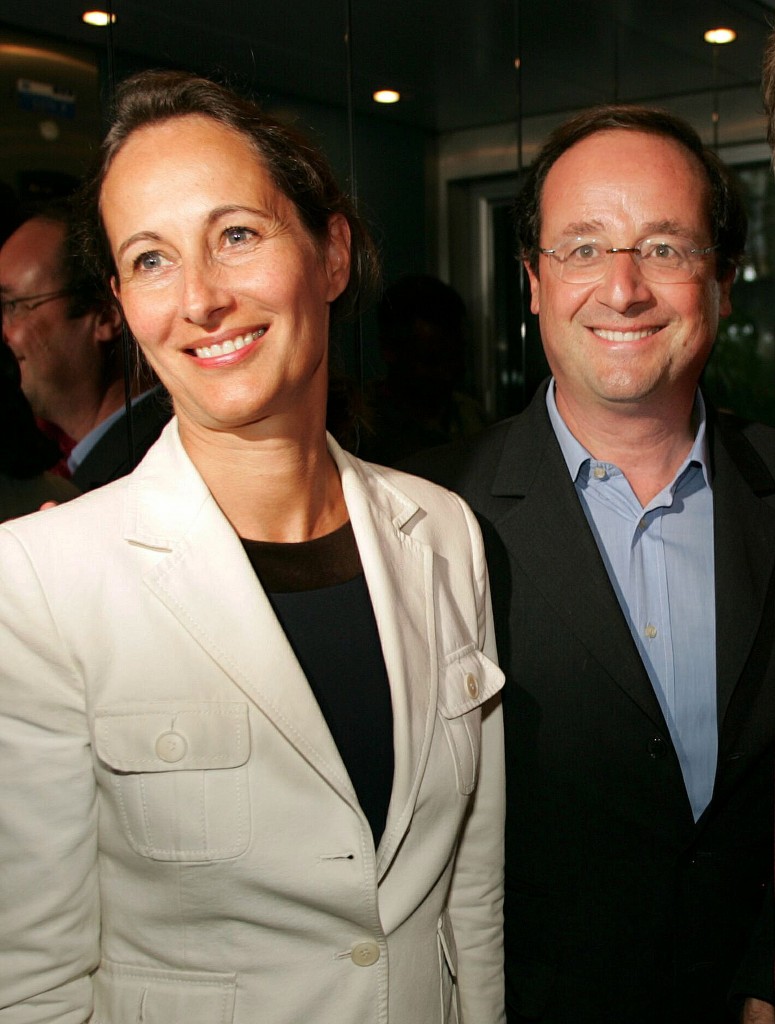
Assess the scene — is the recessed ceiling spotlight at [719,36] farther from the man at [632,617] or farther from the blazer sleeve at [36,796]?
the blazer sleeve at [36,796]

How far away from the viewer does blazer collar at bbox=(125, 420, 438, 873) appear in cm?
138

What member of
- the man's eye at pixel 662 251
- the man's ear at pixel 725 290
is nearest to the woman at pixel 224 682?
the man's eye at pixel 662 251

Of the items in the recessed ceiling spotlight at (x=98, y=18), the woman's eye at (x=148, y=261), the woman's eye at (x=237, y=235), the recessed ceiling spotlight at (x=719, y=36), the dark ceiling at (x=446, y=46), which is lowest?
the woman's eye at (x=148, y=261)

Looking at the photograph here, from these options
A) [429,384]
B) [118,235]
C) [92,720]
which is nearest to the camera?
[92,720]

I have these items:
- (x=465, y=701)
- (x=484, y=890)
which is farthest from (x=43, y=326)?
(x=484, y=890)

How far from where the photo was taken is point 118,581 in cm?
136

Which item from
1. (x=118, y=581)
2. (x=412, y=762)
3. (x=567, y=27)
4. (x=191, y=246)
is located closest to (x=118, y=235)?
(x=191, y=246)

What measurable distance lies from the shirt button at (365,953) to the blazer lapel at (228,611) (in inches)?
Answer: 8.1

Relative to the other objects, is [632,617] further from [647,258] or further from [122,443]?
[122,443]

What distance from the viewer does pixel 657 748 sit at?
69.8 inches

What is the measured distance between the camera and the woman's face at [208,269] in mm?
→ 1411

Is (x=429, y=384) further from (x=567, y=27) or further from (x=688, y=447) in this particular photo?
(x=567, y=27)

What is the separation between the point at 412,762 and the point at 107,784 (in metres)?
0.42

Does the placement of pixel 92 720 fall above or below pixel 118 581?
below
